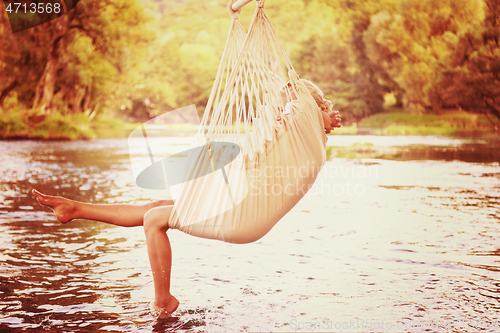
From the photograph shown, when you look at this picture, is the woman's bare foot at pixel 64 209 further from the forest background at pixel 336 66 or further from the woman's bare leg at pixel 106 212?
the forest background at pixel 336 66

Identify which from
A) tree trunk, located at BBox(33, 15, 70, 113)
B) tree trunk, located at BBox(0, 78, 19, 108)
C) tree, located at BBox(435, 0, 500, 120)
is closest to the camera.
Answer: tree trunk, located at BBox(33, 15, 70, 113)

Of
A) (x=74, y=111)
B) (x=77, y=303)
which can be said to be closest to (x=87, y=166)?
(x=77, y=303)

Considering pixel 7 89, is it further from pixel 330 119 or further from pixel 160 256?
pixel 330 119

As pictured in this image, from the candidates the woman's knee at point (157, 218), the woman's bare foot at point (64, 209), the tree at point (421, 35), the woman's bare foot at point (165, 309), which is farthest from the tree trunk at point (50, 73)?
the woman's bare foot at point (165, 309)

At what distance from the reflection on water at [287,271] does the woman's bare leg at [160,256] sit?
0.09 m

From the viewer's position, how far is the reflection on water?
9.21 ft

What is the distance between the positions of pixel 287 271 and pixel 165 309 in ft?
3.43

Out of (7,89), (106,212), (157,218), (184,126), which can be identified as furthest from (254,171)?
(184,126)

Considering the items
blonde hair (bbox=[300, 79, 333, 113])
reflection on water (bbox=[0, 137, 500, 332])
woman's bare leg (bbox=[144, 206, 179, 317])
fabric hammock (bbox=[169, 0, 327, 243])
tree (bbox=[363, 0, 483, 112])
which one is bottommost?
reflection on water (bbox=[0, 137, 500, 332])

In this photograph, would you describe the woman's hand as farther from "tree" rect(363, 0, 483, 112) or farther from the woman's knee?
"tree" rect(363, 0, 483, 112)

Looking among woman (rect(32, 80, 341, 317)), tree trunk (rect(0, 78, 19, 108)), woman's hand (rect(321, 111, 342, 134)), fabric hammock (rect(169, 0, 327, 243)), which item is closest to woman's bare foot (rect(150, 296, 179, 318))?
woman (rect(32, 80, 341, 317))

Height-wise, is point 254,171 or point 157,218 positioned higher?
point 254,171

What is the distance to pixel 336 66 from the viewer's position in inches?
1828

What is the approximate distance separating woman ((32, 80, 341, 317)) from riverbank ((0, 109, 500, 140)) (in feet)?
29.9
